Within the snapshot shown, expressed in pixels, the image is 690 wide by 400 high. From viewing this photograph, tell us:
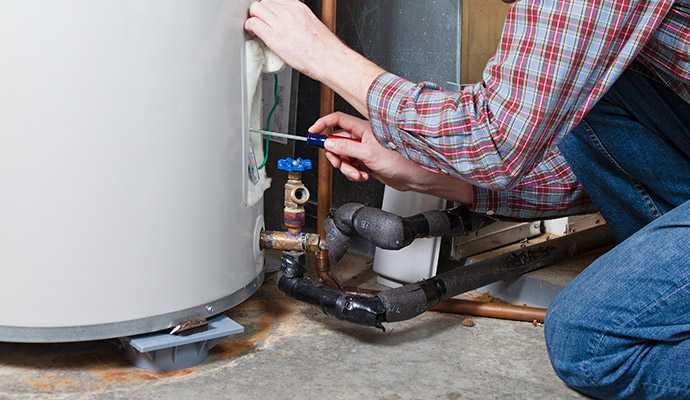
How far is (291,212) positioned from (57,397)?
485mm

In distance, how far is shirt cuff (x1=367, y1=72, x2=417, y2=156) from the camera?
97 cm

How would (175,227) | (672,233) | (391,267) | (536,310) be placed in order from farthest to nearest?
(391,267) → (536,310) → (175,227) → (672,233)

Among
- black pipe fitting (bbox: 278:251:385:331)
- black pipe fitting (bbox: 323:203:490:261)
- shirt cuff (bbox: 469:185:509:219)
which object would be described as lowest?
black pipe fitting (bbox: 278:251:385:331)

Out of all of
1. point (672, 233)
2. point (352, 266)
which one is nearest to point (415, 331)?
point (352, 266)

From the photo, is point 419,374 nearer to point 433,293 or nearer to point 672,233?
point 433,293

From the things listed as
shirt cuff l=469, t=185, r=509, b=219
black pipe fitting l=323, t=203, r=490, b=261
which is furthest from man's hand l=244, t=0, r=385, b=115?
shirt cuff l=469, t=185, r=509, b=219

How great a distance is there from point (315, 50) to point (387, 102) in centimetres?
14

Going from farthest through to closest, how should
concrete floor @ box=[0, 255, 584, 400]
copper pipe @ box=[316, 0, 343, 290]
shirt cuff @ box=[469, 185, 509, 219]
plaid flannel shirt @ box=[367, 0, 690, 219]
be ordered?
copper pipe @ box=[316, 0, 343, 290] < shirt cuff @ box=[469, 185, 509, 219] < concrete floor @ box=[0, 255, 584, 400] < plaid flannel shirt @ box=[367, 0, 690, 219]

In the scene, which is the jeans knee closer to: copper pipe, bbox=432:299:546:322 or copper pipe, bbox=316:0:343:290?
copper pipe, bbox=432:299:546:322

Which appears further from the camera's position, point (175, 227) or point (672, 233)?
point (175, 227)

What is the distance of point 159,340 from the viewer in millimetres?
1067

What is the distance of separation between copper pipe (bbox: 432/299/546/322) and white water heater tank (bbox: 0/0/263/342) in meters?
0.50

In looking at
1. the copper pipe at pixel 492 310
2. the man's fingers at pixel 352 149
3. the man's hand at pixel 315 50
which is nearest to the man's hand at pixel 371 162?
the man's fingers at pixel 352 149

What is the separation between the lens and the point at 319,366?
1.14 metres
